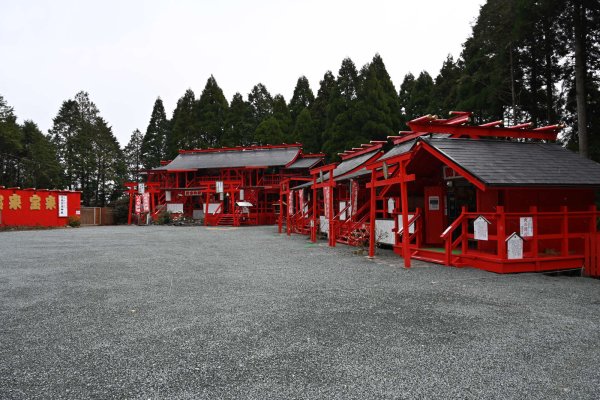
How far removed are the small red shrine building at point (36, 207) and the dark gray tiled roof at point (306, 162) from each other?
15583mm

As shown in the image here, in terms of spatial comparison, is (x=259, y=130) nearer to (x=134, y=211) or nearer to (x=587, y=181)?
(x=134, y=211)

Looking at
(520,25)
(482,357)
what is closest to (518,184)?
(482,357)

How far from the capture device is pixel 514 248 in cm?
702

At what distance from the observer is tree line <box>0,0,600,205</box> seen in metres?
13.4

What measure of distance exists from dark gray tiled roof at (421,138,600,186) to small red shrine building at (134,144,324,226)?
63.3ft

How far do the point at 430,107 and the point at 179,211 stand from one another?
20.9 meters

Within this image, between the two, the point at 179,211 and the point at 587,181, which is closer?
the point at 587,181

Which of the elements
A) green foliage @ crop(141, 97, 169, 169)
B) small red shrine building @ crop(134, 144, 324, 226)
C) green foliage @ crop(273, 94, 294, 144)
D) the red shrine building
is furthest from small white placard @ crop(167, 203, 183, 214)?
the red shrine building

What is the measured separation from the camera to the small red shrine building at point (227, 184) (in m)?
27.7

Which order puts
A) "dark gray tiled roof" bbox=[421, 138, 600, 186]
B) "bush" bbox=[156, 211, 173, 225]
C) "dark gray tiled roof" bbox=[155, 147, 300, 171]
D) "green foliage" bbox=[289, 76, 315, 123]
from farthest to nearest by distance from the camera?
"green foliage" bbox=[289, 76, 315, 123] → "dark gray tiled roof" bbox=[155, 147, 300, 171] → "bush" bbox=[156, 211, 173, 225] → "dark gray tiled roof" bbox=[421, 138, 600, 186]

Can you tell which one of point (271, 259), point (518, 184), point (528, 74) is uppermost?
point (528, 74)

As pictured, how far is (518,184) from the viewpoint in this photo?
6.82 metres

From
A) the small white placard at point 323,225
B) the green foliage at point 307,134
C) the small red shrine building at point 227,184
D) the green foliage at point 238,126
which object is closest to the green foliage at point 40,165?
the small red shrine building at point 227,184

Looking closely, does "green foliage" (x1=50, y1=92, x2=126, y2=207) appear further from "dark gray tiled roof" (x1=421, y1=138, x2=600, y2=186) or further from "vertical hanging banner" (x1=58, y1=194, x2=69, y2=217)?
"dark gray tiled roof" (x1=421, y1=138, x2=600, y2=186)
